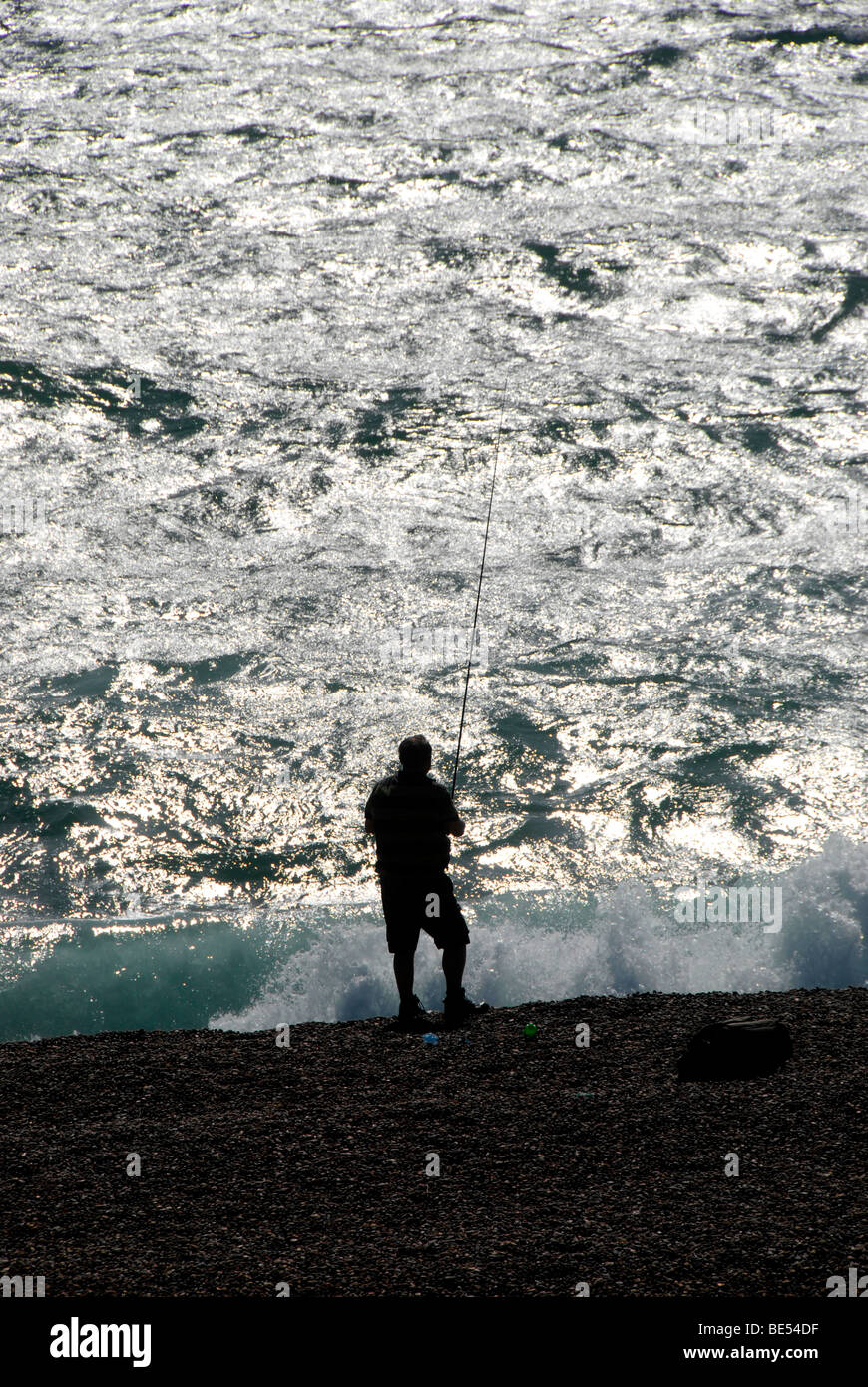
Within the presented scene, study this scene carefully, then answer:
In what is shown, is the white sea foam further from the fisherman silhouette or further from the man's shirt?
the man's shirt

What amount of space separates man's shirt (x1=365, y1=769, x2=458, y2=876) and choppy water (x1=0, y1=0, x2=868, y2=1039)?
11.3 feet

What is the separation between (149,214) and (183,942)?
835 inches

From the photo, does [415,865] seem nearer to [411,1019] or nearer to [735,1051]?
[411,1019]

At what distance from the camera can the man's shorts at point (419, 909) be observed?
852cm

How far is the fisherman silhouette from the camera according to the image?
27.6 feet

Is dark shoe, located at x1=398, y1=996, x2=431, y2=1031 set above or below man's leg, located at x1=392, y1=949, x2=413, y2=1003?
below

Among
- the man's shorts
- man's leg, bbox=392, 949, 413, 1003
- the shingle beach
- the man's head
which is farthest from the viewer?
man's leg, bbox=392, 949, 413, 1003

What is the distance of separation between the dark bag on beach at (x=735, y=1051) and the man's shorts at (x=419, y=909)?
1.64 meters

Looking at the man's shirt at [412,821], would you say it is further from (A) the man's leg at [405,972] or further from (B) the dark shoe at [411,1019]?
(B) the dark shoe at [411,1019]

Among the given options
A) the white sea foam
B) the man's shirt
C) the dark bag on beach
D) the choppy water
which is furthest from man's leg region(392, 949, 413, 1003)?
the choppy water

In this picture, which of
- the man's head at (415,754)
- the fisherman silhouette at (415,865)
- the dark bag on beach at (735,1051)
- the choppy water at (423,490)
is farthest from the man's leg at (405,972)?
the choppy water at (423,490)

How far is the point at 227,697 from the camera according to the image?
16453 millimetres

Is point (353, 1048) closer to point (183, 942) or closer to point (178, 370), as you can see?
point (183, 942)

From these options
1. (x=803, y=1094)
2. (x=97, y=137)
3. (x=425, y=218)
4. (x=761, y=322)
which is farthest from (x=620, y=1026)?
(x=97, y=137)
